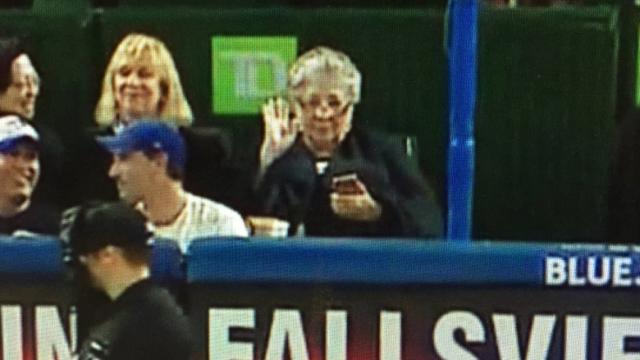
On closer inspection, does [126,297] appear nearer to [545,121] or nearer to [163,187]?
[163,187]

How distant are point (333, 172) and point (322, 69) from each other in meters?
0.31

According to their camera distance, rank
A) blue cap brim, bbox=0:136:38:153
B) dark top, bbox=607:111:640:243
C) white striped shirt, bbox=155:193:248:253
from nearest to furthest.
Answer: white striped shirt, bbox=155:193:248:253 → blue cap brim, bbox=0:136:38:153 → dark top, bbox=607:111:640:243

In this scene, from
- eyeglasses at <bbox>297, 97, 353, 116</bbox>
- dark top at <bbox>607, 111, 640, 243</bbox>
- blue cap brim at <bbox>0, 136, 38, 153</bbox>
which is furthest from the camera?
dark top at <bbox>607, 111, 640, 243</bbox>

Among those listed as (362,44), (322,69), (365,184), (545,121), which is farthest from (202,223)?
(545,121)

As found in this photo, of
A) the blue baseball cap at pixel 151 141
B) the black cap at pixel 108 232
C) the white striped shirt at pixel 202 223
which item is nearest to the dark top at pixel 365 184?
the white striped shirt at pixel 202 223

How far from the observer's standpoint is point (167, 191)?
336cm

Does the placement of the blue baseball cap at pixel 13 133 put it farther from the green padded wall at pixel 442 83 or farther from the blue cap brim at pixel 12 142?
the green padded wall at pixel 442 83

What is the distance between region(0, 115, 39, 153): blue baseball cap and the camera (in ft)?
11.6

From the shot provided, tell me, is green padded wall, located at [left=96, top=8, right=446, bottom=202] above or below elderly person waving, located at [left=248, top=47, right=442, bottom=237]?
above

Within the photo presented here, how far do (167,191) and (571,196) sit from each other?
4.15 ft

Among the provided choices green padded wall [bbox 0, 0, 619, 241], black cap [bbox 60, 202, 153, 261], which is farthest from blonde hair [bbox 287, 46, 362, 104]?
black cap [bbox 60, 202, 153, 261]

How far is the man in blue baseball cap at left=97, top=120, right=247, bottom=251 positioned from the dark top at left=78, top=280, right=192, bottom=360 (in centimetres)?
52

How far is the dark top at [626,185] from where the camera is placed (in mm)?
4004

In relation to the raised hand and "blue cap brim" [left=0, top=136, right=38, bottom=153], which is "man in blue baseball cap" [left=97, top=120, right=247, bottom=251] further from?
the raised hand
